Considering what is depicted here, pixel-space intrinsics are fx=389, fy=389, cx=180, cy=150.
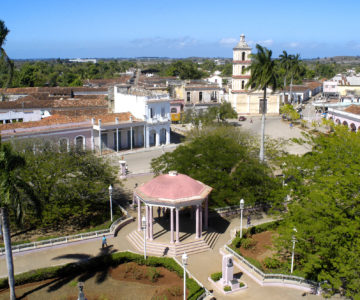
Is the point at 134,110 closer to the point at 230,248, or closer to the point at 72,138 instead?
the point at 72,138

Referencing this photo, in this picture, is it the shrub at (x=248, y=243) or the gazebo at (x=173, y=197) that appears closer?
the gazebo at (x=173, y=197)

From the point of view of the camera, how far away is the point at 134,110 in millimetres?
45875

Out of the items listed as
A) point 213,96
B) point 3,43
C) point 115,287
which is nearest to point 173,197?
point 115,287

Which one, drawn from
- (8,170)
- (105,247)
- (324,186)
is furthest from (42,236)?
(324,186)

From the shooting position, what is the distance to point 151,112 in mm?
44812

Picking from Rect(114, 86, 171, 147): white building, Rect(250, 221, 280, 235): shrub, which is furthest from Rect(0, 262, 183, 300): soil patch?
Rect(114, 86, 171, 147): white building

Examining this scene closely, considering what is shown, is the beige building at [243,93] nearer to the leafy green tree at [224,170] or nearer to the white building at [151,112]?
the white building at [151,112]

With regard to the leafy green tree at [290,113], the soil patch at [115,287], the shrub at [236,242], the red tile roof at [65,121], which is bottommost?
the soil patch at [115,287]

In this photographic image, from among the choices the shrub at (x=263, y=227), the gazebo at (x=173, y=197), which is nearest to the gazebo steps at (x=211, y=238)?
the gazebo at (x=173, y=197)

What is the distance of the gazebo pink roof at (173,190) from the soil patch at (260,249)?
13.0 ft

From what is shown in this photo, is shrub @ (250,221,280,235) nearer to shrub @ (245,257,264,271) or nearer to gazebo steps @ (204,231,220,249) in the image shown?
gazebo steps @ (204,231,220,249)

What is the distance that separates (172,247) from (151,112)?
25355mm

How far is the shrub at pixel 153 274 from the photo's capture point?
18.8 m

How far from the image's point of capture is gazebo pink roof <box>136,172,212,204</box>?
21375mm
